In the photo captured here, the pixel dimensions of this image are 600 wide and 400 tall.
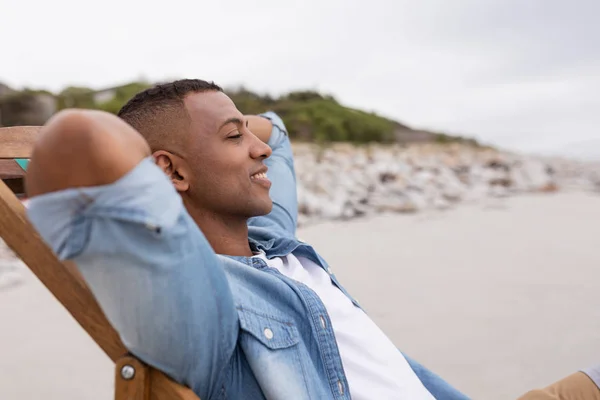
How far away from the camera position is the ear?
156 centimetres

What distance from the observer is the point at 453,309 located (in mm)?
4219

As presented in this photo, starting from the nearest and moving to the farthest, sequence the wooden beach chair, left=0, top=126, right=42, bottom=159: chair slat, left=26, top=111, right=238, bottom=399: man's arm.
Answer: left=26, top=111, right=238, bottom=399: man's arm → the wooden beach chair → left=0, top=126, right=42, bottom=159: chair slat

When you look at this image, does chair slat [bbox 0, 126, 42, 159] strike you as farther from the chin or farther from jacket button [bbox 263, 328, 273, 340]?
jacket button [bbox 263, 328, 273, 340]

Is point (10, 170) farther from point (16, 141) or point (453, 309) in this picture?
point (453, 309)

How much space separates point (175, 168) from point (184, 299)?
2.26 ft

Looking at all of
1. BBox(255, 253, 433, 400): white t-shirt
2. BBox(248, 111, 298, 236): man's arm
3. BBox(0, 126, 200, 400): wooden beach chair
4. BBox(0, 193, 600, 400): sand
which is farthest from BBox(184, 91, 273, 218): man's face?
BBox(0, 193, 600, 400): sand

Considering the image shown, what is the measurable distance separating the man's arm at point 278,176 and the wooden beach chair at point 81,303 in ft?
3.29

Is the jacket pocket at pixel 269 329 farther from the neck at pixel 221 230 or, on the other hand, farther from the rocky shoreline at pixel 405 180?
the rocky shoreline at pixel 405 180

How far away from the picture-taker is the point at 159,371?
1018mm

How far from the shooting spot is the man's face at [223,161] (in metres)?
1.56

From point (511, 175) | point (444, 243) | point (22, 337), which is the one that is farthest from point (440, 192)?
point (22, 337)

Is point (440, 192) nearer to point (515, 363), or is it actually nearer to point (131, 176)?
point (515, 363)

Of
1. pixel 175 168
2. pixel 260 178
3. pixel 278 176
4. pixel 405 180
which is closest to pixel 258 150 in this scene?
pixel 260 178

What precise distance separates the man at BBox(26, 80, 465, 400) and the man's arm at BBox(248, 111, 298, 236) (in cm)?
1
